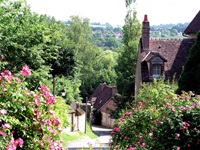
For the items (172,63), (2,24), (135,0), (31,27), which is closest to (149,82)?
(172,63)

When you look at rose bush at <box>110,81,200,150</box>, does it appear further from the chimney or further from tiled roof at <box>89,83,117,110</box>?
tiled roof at <box>89,83,117,110</box>

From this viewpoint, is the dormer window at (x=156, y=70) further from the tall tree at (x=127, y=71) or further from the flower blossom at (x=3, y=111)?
the flower blossom at (x=3, y=111)

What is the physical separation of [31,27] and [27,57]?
1.72m

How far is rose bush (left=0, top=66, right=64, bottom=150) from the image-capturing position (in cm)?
709

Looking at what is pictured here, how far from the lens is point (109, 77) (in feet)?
266

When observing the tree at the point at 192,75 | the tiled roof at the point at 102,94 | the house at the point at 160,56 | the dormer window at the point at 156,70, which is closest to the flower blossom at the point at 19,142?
the tree at the point at 192,75

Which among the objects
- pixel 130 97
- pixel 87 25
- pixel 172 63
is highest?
pixel 87 25

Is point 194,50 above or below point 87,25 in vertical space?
below

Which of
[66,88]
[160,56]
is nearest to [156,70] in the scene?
[160,56]

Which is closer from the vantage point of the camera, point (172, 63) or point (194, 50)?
point (194, 50)

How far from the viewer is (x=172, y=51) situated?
34.3m

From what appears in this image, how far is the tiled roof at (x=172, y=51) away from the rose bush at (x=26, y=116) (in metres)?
25.9

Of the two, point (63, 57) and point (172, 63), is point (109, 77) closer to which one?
point (63, 57)

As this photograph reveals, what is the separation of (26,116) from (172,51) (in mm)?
27778
